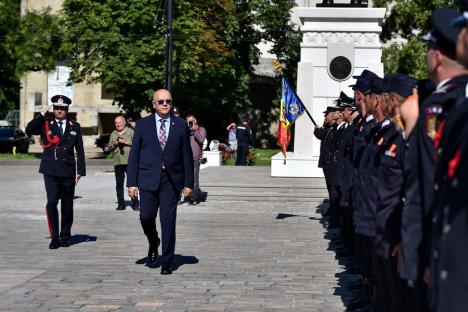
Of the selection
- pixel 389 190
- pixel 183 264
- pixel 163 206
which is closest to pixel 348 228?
pixel 183 264

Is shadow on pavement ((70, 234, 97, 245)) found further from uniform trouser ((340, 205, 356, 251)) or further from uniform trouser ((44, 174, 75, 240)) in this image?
uniform trouser ((340, 205, 356, 251))

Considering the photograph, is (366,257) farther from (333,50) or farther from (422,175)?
(333,50)

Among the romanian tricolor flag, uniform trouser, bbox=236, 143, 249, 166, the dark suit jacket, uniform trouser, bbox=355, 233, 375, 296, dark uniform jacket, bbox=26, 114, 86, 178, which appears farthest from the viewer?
uniform trouser, bbox=236, 143, 249, 166

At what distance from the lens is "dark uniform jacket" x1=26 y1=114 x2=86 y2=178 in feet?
42.4

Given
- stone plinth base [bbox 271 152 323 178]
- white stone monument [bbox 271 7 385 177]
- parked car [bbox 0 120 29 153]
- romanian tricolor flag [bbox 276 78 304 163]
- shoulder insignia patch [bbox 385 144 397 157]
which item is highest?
white stone monument [bbox 271 7 385 177]

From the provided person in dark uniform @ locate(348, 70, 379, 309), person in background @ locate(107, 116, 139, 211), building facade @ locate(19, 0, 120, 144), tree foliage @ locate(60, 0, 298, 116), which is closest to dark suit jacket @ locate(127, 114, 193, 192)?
person in dark uniform @ locate(348, 70, 379, 309)

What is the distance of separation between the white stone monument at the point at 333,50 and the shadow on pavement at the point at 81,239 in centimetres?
1197

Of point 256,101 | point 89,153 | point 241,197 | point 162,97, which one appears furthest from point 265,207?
point 256,101

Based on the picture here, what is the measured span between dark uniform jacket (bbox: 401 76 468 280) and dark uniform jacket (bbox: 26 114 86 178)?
28.3 ft

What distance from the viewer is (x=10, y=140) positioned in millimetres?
52344

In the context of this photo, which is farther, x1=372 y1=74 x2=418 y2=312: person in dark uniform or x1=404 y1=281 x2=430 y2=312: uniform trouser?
x1=372 y1=74 x2=418 y2=312: person in dark uniform

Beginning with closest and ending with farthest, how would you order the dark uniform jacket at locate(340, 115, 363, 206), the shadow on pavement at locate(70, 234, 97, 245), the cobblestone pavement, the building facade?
the cobblestone pavement → the dark uniform jacket at locate(340, 115, 363, 206) → the shadow on pavement at locate(70, 234, 97, 245) → the building facade

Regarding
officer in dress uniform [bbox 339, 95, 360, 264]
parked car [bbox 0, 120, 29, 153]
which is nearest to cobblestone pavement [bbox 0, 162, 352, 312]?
A: officer in dress uniform [bbox 339, 95, 360, 264]

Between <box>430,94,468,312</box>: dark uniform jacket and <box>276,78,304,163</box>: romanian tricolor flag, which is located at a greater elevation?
<box>276,78,304,163</box>: romanian tricolor flag
